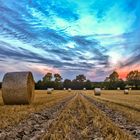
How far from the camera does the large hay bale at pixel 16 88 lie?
20.7 m

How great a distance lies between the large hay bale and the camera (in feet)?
67.9

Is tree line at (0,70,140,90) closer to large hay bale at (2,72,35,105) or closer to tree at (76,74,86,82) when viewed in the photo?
tree at (76,74,86,82)

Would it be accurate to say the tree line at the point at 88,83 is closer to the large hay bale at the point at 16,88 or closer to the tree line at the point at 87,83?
the tree line at the point at 87,83

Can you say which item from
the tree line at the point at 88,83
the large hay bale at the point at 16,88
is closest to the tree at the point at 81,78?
the tree line at the point at 88,83

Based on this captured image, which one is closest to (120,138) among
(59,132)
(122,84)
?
(59,132)

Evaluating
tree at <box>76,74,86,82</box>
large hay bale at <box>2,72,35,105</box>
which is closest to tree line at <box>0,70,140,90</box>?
tree at <box>76,74,86,82</box>

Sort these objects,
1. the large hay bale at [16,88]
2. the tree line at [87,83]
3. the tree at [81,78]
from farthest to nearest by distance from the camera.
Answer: the tree at [81,78], the tree line at [87,83], the large hay bale at [16,88]

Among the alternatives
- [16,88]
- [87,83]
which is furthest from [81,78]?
[16,88]

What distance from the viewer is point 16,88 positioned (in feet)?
69.4

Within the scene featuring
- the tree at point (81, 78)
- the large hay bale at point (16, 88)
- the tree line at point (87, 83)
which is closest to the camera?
the large hay bale at point (16, 88)

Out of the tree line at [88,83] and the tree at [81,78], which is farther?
the tree at [81,78]

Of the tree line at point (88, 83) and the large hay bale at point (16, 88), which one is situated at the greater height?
the tree line at point (88, 83)

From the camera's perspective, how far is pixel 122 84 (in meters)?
112

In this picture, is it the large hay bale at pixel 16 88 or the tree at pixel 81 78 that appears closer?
the large hay bale at pixel 16 88
